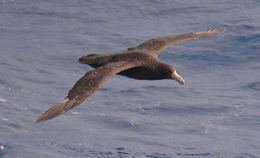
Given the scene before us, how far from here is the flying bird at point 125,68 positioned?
10.9 meters

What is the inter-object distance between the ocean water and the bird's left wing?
8.37 ft

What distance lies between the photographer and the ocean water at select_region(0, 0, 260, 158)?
47.3 ft

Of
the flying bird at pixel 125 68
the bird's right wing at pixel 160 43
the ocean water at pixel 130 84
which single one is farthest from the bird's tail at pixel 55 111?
the bird's right wing at pixel 160 43

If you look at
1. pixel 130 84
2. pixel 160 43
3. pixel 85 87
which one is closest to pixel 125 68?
pixel 85 87

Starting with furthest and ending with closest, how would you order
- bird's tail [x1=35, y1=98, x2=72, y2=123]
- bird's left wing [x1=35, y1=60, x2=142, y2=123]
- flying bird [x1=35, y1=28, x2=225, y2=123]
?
flying bird [x1=35, y1=28, x2=225, y2=123] < bird's left wing [x1=35, y1=60, x2=142, y2=123] < bird's tail [x1=35, y1=98, x2=72, y2=123]

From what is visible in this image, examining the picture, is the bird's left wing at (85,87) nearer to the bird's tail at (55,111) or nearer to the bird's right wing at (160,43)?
the bird's tail at (55,111)

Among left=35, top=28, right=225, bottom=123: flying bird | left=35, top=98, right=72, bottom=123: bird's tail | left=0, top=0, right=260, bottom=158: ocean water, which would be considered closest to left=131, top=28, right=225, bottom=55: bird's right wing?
left=35, top=28, right=225, bottom=123: flying bird

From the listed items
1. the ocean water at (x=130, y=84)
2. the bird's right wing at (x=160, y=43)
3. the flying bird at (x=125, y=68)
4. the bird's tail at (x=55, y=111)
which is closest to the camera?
the bird's tail at (x=55, y=111)

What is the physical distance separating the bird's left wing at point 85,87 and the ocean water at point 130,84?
255 cm

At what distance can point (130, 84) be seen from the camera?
18.2m

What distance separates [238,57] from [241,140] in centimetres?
519

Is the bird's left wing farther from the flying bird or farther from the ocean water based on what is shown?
the ocean water

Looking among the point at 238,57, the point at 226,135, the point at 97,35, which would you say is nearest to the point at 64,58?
the point at 97,35

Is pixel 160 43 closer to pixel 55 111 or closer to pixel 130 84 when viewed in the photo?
pixel 55 111
